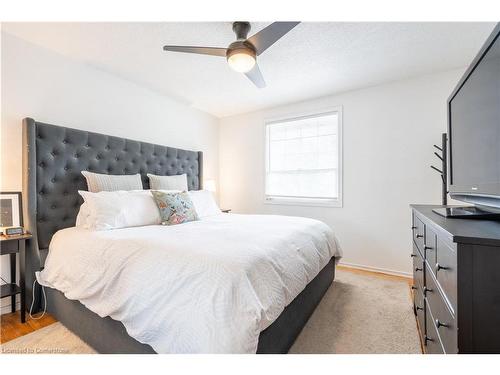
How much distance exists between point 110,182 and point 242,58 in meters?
1.79

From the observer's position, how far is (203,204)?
298cm

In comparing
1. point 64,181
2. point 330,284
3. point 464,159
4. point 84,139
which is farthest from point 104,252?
point 464,159

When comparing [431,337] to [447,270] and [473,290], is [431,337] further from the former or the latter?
[473,290]

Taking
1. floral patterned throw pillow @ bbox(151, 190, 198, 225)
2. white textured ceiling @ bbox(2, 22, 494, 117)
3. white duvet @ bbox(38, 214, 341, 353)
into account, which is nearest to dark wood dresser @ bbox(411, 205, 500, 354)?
white duvet @ bbox(38, 214, 341, 353)

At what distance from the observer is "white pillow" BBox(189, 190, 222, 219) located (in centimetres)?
289

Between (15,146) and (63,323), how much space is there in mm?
1572

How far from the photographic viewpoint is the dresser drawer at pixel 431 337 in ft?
3.63

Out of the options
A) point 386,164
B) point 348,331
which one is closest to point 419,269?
point 348,331

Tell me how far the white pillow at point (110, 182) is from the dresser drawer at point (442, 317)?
8.78ft

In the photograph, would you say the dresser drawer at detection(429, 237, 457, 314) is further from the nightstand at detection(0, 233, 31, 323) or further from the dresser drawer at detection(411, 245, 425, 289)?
the nightstand at detection(0, 233, 31, 323)

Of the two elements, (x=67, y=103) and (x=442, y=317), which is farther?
(x=67, y=103)

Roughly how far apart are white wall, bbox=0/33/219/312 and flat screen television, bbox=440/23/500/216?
319 centimetres

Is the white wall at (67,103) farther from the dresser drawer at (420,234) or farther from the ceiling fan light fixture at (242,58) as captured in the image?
A: the dresser drawer at (420,234)

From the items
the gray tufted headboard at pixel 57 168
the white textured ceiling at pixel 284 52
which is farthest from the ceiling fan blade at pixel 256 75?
the gray tufted headboard at pixel 57 168
